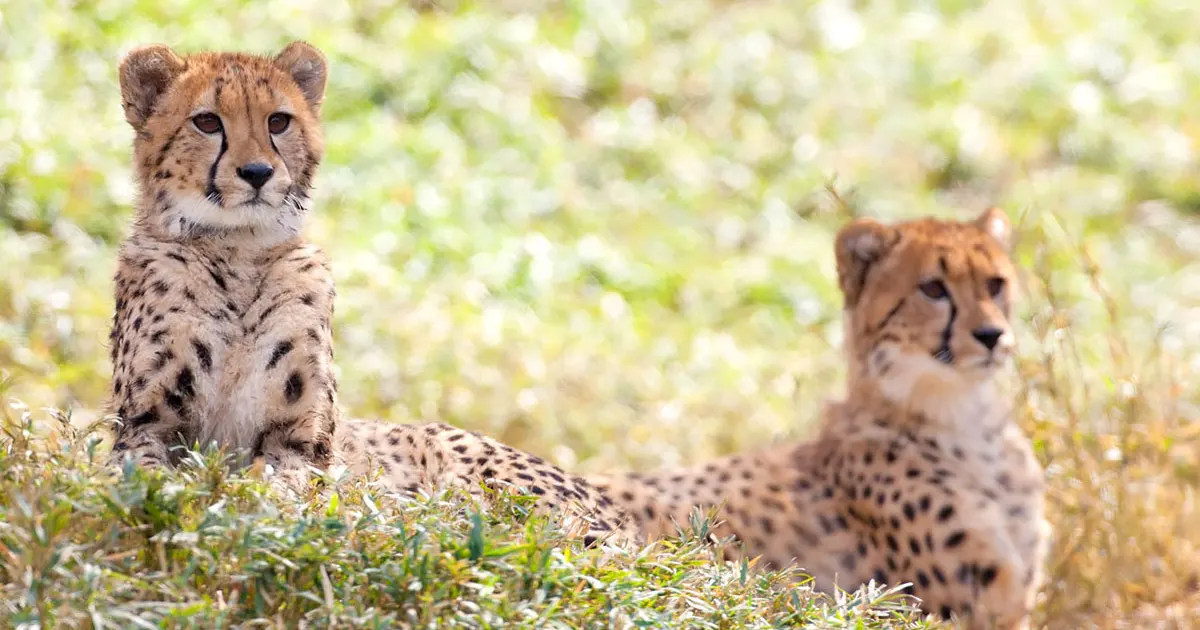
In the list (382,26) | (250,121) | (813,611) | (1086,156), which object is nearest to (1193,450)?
(813,611)

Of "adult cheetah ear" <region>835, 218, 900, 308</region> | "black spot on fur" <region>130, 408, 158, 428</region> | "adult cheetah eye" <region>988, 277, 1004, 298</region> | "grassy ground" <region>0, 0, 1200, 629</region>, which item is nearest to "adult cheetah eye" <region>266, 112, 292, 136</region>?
"black spot on fur" <region>130, 408, 158, 428</region>

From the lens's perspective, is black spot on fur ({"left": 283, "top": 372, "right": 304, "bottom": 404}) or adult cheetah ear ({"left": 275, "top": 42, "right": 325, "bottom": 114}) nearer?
black spot on fur ({"left": 283, "top": 372, "right": 304, "bottom": 404})

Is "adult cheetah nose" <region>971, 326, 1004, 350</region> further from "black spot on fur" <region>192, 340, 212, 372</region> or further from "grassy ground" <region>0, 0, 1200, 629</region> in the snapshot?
"black spot on fur" <region>192, 340, 212, 372</region>

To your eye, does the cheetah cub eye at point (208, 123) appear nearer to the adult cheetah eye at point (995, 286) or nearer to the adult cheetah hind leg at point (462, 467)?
the adult cheetah hind leg at point (462, 467)

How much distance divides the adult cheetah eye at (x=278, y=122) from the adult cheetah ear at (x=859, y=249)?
1956 mm

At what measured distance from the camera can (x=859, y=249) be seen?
502cm

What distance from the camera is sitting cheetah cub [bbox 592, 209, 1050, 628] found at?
4738 mm

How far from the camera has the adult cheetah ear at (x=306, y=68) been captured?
3.78 m

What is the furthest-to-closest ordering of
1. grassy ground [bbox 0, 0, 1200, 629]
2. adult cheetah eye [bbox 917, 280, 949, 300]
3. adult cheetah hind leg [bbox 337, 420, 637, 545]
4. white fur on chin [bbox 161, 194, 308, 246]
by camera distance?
adult cheetah eye [bbox 917, 280, 949, 300] → adult cheetah hind leg [bbox 337, 420, 637, 545] → white fur on chin [bbox 161, 194, 308, 246] → grassy ground [bbox 0, 0, 1200, 629]

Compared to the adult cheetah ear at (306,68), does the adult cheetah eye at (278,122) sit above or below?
below

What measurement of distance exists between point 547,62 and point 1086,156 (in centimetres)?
352

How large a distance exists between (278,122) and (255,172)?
0.58 ft

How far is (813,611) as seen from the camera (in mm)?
3072

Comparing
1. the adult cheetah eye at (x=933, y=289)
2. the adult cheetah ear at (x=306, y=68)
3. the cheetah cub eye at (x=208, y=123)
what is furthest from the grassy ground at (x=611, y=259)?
the adult cheetah ear at (x=306, y=68)
